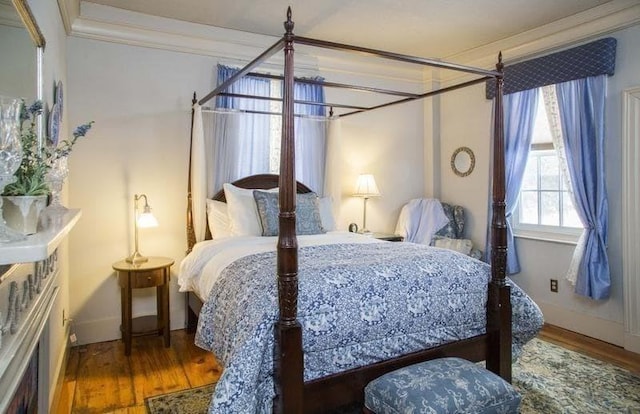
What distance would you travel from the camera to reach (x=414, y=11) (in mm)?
3434

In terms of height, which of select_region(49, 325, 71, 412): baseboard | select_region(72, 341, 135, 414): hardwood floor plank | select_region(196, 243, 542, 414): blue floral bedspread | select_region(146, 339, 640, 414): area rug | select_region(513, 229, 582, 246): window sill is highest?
select_region(513, 229, 582, 246): window sill

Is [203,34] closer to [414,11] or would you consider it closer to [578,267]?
[414,11]

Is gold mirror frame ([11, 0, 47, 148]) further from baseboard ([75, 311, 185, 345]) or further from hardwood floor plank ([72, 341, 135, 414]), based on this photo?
baseboard ([75, 311, 185, 345])

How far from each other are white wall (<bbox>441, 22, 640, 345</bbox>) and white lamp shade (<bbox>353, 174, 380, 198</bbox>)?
1.08m

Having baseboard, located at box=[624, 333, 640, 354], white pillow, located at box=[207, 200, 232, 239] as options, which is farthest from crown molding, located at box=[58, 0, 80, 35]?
baseboard, located at box=[624, 333, 640, 354]

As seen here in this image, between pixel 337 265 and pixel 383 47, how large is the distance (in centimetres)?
294

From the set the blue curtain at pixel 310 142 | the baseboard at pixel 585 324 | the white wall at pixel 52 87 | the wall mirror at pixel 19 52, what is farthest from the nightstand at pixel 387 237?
the wall mirror at pixel 19 52

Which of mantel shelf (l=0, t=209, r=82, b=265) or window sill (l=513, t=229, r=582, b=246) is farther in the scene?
window sill (l=513, t=229, r=582, b=246)

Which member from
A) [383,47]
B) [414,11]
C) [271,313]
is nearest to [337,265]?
[271,313]

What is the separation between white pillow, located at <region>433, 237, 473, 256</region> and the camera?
4.39 m

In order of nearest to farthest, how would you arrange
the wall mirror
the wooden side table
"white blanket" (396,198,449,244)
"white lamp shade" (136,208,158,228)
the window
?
the wall mirror, the wooden side table, "white lamp shade" (136,208,158,228), the window, "white blanket" (396,198,449,244)

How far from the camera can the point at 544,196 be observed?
4012 millimetres

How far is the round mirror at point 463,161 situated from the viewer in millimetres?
4623

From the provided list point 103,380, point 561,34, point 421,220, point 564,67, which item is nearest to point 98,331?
point 103,380
